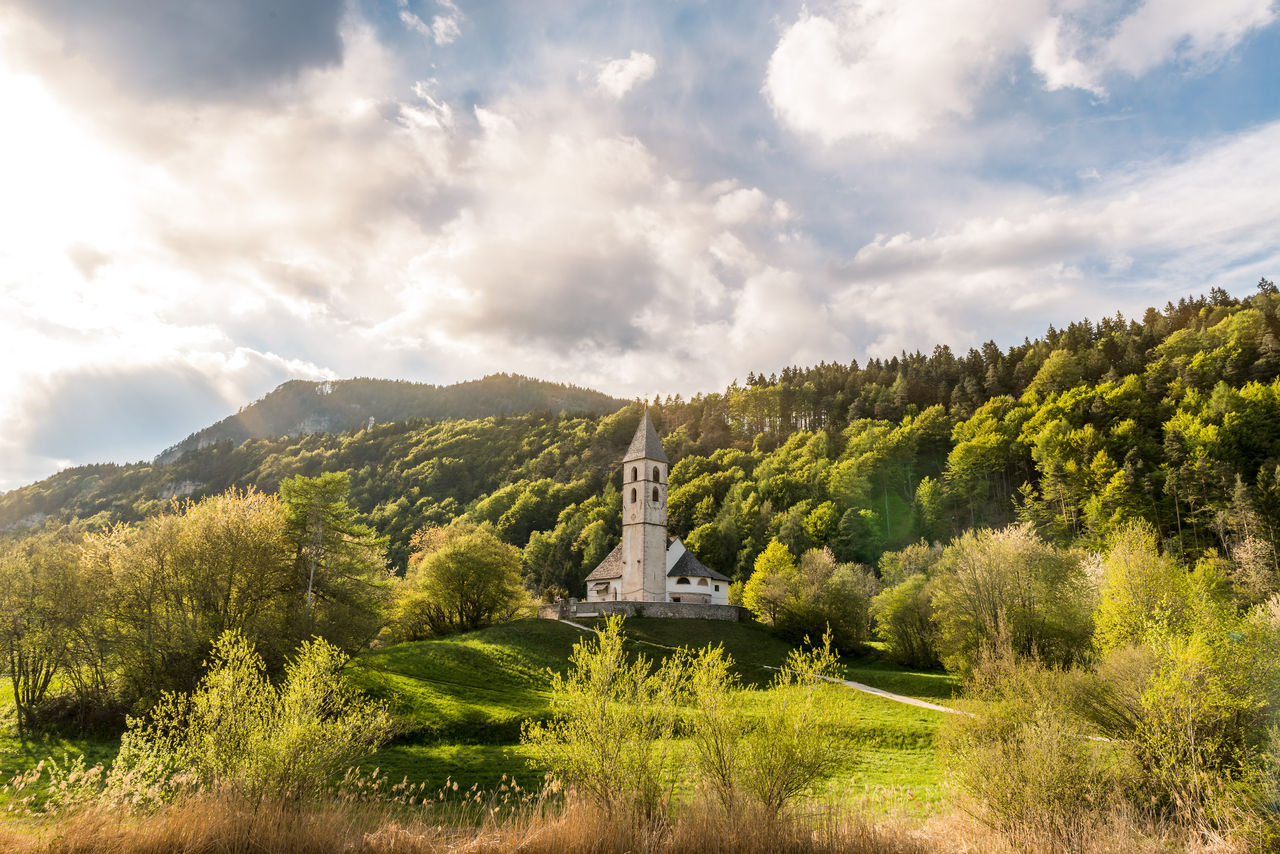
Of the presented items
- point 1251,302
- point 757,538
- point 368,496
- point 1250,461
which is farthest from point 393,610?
point 1251,302

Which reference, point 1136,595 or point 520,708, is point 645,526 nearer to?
point 520,708

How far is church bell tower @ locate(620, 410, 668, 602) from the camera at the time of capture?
54094 millimetres

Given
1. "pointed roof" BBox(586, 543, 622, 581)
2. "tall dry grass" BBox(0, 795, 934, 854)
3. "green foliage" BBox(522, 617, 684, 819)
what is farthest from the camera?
"pointed roof" BBox(586, 543, 622, 581)

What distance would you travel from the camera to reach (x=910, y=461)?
80.9 metres

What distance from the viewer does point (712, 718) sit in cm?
1396

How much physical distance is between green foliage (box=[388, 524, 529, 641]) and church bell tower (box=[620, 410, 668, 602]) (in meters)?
9.78

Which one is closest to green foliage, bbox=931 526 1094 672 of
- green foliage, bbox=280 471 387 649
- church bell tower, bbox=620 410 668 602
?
church bell tower, bbox=620 410 668 602

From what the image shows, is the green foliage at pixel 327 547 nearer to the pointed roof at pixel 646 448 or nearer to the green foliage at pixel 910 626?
the pointed roof at pixel 646 448

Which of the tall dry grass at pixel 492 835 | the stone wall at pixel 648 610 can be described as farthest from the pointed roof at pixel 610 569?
the tall dry grass at pixel 492 835

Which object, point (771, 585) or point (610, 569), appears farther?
point (610, 569)

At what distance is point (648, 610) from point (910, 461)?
45.4 metres

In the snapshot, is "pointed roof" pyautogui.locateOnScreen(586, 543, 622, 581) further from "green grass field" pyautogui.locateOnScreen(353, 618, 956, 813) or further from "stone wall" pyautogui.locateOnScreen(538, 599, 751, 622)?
"green grass field" pyautogui.locateOnScreen(353, 618, 956, 813)

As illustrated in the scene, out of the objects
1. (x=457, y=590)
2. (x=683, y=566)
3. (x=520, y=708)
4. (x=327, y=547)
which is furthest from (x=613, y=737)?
(x=683, y=566)

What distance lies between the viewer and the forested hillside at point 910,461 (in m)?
57.8
